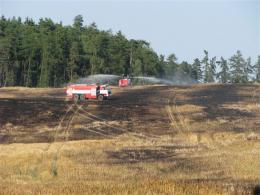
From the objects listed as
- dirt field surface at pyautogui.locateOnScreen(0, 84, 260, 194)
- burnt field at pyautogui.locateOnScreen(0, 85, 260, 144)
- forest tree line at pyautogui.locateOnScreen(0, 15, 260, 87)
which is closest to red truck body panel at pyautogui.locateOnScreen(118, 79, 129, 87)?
dirt field surface at pyautogui.locateOnScreen(0, 84, 260, 194)

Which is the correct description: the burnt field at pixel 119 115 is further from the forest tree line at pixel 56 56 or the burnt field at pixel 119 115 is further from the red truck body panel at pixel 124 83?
the forest tree line at pixel 56 56

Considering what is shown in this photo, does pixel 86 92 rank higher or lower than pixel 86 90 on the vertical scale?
lower

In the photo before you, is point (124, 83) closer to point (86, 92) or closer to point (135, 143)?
point (86, 92)

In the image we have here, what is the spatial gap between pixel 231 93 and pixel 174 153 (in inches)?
1713

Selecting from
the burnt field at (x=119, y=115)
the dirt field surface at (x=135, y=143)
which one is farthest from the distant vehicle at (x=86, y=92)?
the dirt field surface at (x=135, y=143)

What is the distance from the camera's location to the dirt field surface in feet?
80.9

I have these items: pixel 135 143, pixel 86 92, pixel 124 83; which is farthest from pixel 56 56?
pixel 135 143

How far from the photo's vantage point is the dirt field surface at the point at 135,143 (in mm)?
24670

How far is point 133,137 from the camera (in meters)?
50.4

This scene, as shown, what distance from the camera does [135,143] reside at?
46750 millimetres

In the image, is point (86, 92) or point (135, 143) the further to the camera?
point (86, 92)

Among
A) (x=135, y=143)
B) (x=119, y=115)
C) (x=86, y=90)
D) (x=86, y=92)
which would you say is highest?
(x=86, y=90)

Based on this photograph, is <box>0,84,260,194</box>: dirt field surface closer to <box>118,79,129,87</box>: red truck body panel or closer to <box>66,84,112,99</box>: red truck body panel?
<box>66,84,112,99</box>: red truck body panel

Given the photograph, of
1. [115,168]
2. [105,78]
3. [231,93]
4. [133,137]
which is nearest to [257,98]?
[231,93]
